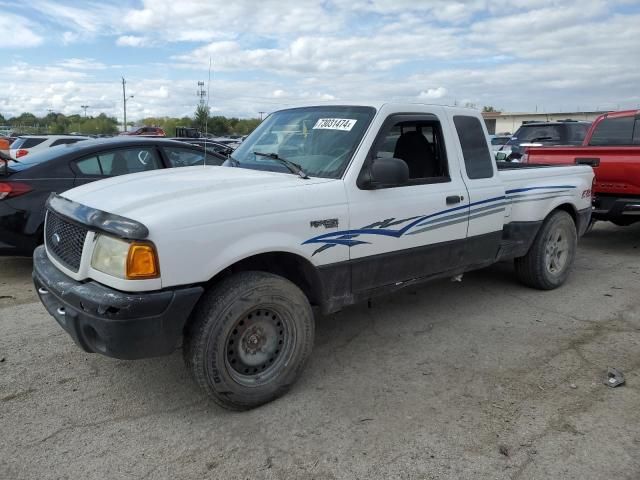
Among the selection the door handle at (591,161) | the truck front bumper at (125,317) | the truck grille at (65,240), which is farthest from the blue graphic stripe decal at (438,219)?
the door handle at (591,161)

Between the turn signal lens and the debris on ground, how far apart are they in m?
3.05

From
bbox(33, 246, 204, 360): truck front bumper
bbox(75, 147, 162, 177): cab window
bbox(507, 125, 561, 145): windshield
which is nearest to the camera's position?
bbox(33, 246, 204, 360): truck front bumper

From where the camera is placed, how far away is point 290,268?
11.5ft

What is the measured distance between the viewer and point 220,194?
124 inches

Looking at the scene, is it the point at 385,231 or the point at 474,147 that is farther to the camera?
the point at 474,147

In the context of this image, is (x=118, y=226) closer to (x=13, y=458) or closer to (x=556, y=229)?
(x=13, y=458)

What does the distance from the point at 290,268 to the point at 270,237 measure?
43 cm

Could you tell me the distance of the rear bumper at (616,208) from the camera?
6.88 metres

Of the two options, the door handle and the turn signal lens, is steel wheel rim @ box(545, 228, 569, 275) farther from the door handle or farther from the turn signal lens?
the turn signal lens

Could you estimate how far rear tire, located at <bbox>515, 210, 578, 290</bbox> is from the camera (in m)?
5.47

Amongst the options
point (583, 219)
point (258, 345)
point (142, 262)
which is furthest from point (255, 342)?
point (583, 219)

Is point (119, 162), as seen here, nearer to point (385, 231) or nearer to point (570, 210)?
point (385, 231)

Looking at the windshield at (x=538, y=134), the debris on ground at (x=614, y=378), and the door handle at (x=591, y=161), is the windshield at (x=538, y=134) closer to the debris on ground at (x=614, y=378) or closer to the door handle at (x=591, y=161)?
the door handle at (x=591, y=161)

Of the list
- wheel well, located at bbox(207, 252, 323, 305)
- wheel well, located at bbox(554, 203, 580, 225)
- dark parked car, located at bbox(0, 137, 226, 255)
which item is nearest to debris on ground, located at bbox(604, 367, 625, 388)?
wheel well, located at bbox(207, 252, 323, 305)
